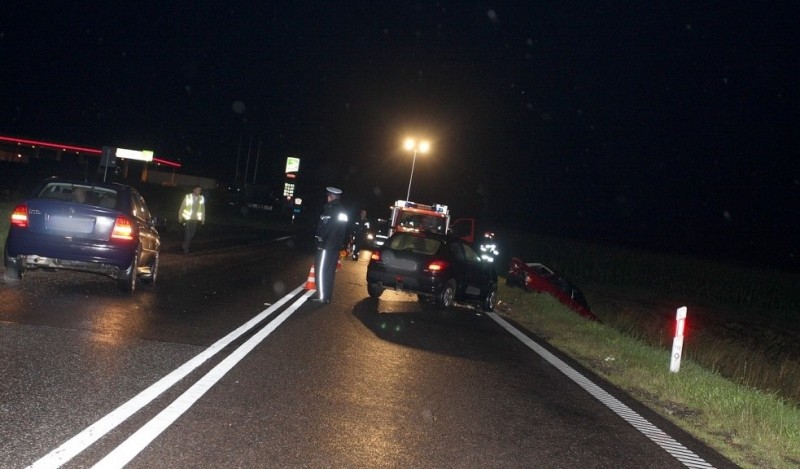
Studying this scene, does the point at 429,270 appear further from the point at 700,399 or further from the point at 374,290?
the point at 700,399

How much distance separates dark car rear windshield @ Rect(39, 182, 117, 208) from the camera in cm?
1199

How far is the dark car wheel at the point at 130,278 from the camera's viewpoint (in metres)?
11.9

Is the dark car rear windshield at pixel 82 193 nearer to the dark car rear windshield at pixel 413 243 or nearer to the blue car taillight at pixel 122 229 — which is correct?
the blue car taillight at pixel 122 229

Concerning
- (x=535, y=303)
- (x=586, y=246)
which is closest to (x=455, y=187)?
(x=586, y=246)

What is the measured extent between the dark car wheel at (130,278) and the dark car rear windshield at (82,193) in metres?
0.87

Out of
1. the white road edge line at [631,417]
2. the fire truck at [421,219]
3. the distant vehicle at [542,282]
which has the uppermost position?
the fire truck at [421,219]

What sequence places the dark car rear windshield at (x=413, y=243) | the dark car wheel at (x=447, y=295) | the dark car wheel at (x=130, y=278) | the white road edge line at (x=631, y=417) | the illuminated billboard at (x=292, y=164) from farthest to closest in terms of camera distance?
the illuminated billboard at (x=292, y=164)
the dark car rear windshield at (x=413, y=243)
the dark car wheel at (x=447, y=295)
the dark car wheel at (x=130, y=278)
the white road edge line at (x=631, y=417)

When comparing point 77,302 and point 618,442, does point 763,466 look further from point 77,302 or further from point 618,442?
point 77,302

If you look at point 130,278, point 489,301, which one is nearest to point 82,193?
point 130,278

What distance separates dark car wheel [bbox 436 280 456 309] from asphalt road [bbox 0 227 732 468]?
2611 mm

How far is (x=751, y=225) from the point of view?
236ft

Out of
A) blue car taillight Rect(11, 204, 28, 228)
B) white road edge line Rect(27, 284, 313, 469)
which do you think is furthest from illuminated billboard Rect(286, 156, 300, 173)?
white road edge line Rect(27, 284, 313, 469)

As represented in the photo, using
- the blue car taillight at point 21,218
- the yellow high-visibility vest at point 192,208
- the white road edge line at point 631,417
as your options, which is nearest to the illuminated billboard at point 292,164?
the yellow high-visibility vest at point 192,208

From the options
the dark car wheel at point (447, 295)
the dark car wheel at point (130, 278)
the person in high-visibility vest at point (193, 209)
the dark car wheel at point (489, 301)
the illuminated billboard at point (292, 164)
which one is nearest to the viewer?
the dark car wheel at point (130, 278)
